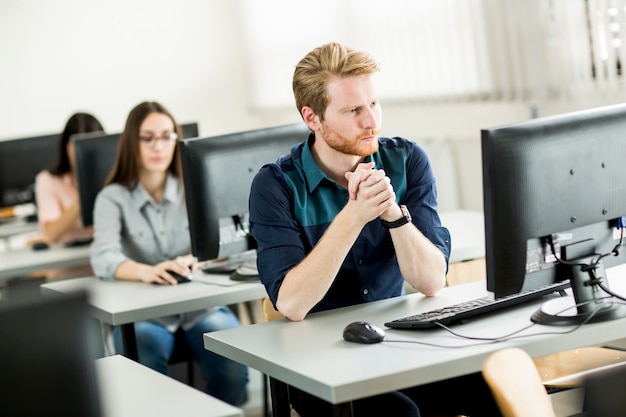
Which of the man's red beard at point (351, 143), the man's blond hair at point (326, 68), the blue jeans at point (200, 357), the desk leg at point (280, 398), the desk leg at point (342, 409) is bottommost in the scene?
the blue jeans at point (200, 357)

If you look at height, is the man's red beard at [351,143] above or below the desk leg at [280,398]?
above

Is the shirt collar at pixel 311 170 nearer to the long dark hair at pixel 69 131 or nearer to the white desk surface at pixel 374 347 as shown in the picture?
the white desk surface at pixel 374 347

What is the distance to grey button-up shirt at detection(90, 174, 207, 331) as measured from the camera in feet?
11.2

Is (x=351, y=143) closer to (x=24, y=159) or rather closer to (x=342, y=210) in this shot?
(x=342, y=210)

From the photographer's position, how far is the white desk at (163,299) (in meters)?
2.79

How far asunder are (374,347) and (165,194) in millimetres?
1655

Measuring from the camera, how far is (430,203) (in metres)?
2.49

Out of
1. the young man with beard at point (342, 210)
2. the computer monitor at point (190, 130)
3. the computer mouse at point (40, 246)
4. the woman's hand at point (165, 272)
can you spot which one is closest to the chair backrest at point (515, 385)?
the young man with beard at point (342, 210)

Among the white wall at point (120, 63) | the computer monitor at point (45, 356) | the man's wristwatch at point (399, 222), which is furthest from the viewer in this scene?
the white wall at point (120, 63)

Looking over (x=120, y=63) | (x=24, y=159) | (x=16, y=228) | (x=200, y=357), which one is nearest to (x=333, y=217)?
(x=200, y=357)

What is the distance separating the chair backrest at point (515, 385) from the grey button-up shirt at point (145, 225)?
6.03 ft

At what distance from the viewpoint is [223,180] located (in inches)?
115

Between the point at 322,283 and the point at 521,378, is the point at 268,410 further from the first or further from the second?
the point at 521,378

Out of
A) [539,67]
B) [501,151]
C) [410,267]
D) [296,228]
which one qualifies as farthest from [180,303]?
[539,67]
